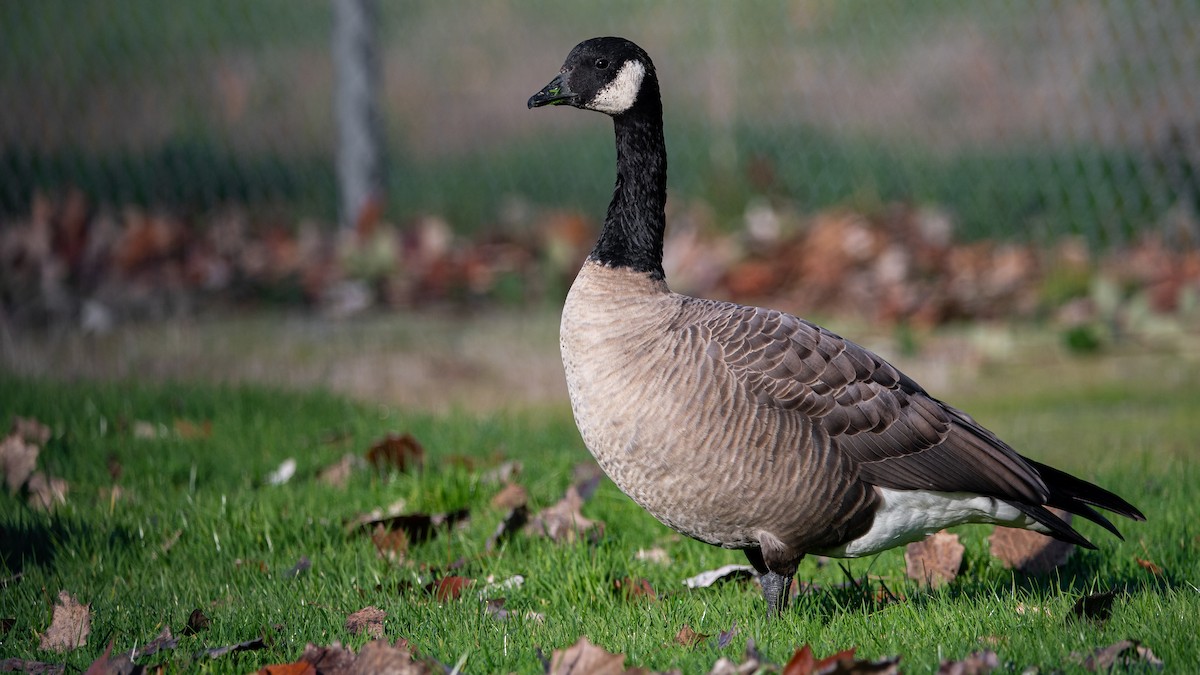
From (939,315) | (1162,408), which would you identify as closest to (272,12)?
(939,315)

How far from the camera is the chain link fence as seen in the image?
27.7 ft

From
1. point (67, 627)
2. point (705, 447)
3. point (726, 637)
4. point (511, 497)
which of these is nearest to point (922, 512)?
point (705, 447)

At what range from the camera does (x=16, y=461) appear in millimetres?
4973

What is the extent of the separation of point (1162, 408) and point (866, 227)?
260 cm

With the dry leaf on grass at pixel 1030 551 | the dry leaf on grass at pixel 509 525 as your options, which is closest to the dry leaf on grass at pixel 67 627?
the dry leaf on grass at pixel 509 525

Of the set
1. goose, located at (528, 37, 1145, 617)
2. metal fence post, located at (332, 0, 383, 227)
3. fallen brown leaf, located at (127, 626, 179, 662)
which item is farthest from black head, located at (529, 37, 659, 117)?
metal fence post, located at (332, 0, 383, 227)

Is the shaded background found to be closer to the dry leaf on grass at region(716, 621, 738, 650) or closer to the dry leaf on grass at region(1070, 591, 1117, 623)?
the dry leaf on grass at region(1070, 591, 1117, 623)

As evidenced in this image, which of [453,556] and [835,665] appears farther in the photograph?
[453,556]

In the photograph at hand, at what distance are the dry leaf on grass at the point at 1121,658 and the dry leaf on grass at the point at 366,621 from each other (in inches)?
68.9

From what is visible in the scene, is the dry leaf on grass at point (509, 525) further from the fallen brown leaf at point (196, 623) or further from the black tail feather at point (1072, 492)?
the black tail feather at point (1072, 492)

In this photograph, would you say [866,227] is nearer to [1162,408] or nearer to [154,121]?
[1162,408]

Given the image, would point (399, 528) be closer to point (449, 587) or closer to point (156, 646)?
point (449, 587)

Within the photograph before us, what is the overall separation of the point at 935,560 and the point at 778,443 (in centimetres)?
86

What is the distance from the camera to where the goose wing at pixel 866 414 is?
3746mm
